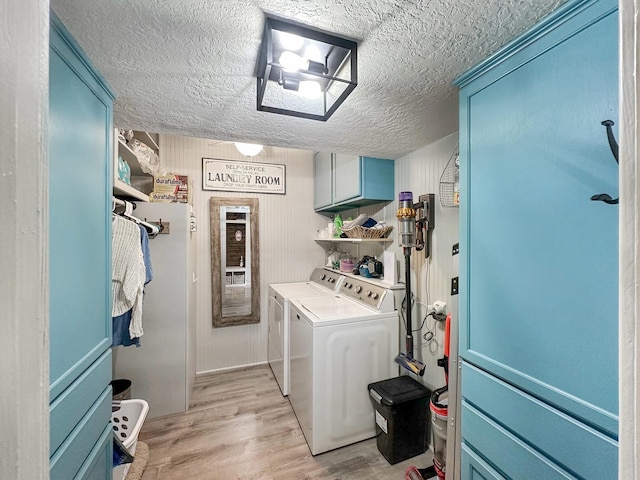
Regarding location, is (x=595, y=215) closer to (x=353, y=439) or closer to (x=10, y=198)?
(x=10, y=198)

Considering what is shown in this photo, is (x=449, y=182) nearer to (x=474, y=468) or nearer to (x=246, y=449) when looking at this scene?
(x=474, y=468)

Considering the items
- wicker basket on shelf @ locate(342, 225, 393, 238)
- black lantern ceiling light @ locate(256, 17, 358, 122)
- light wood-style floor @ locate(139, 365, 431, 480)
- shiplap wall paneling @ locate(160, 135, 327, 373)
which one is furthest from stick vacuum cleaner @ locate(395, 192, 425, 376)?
shiplap wall paneling @ locate(160, 135, 327, 373)

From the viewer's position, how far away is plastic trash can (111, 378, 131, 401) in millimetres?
1915

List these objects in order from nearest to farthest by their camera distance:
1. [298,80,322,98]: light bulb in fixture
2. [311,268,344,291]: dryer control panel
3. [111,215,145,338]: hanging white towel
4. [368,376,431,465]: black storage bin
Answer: [298,80,322,98]: light bulb in fixture, [111,215,145,338]: hanging white towel, [368,376,431,465]: black storage bin, [311,268,344,291]: dryer control panel

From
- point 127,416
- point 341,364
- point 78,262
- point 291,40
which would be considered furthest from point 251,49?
point 127,416

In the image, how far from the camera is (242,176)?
302 centimetres

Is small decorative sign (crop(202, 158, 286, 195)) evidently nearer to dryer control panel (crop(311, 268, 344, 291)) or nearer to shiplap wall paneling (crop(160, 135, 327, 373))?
shiplap wall paneling (crop(160, 135, 327, 373))

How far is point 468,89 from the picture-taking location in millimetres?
1065

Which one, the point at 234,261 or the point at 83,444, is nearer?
the point at 83,444

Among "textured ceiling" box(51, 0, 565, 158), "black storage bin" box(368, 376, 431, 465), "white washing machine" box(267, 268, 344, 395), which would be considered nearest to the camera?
"textured ceiling" box(51, 0, 565, 158)

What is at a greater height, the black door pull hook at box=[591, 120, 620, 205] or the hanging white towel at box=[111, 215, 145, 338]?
the black door pull hook at box=[591, 120, 620, 205]

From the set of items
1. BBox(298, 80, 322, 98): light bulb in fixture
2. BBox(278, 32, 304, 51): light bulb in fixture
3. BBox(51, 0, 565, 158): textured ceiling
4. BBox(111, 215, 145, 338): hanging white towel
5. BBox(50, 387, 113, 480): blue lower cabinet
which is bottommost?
BBox(50, 387, 113, 480): blue lower cabinet

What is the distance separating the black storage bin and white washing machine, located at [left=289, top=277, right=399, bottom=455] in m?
0.13

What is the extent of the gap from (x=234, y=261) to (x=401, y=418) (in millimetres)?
2196
